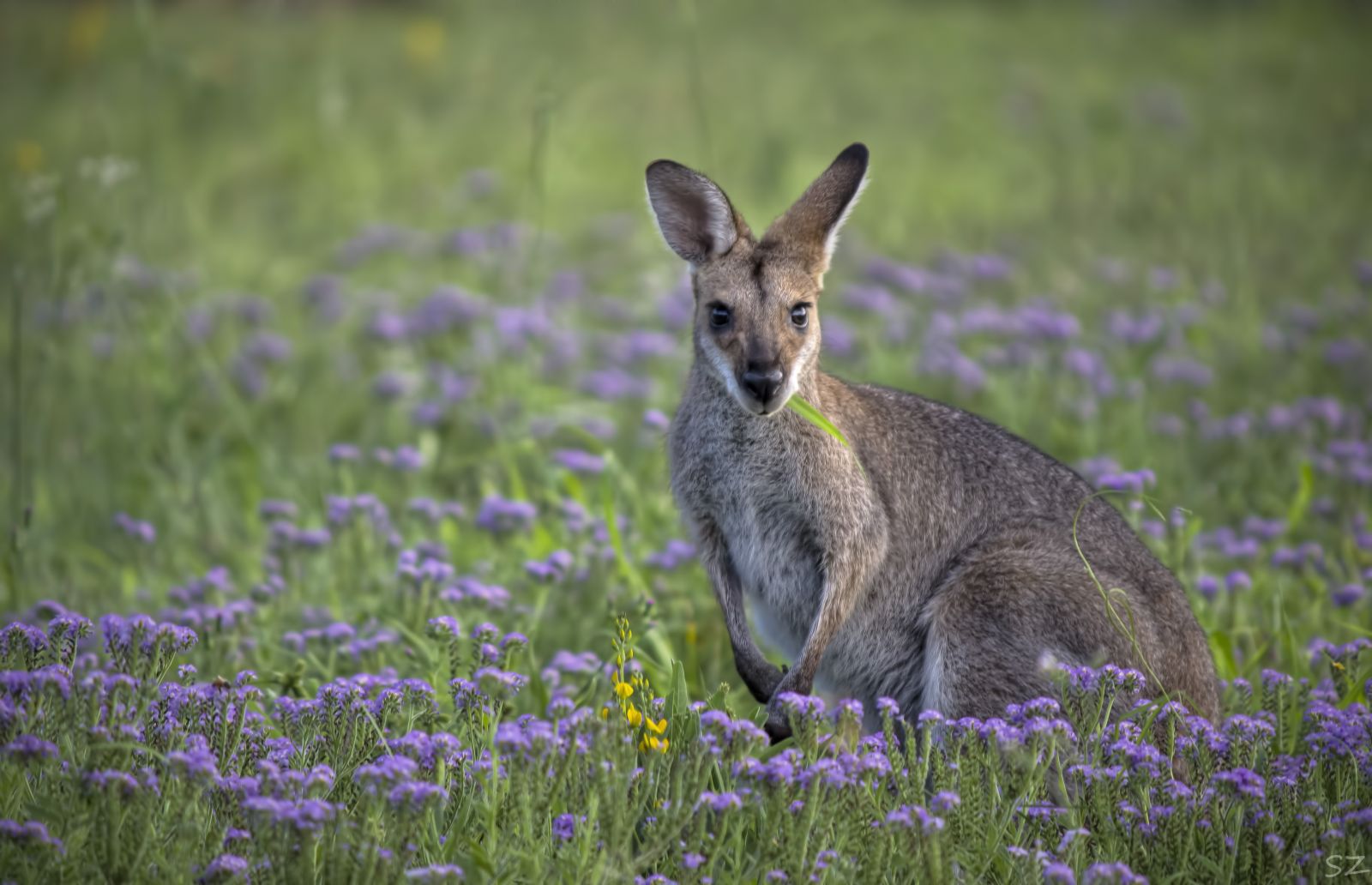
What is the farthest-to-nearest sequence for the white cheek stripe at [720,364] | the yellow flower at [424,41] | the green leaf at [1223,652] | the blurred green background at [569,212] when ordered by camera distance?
1. the yellow flower at [424,41]
2. the blurred green background at [569,212]
3. the green leaf at [1223,652]
4. the white cheek stripe at [720,364]

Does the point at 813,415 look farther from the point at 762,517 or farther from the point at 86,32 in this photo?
the point at 86,32

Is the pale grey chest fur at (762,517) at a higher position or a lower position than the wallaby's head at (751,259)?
lower

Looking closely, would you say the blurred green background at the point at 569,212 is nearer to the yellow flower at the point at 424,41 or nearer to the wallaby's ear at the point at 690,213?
the yellow flower at the point at 424,41

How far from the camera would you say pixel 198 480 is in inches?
219

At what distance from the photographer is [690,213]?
13.7ft

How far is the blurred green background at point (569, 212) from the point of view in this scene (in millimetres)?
5625

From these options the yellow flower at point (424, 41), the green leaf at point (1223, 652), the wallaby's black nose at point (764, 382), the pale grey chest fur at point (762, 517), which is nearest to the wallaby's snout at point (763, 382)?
the wallaby's black nose at point (764, 382)

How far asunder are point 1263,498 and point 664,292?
10.8 ft

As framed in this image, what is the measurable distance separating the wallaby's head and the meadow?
0.94 metres

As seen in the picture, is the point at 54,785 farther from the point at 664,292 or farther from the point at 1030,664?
the point at 664,292

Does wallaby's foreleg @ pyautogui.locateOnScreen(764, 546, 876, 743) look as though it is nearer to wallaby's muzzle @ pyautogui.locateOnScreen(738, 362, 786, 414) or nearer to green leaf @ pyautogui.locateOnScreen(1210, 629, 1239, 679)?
wallaby's muzzle @ pyautogui.locateOnScreen(738, 362, 786, 414)

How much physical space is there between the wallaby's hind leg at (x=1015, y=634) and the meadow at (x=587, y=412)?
7.0 inches

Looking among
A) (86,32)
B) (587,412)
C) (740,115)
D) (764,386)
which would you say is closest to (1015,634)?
(764,386)

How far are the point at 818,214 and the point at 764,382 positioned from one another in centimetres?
66
